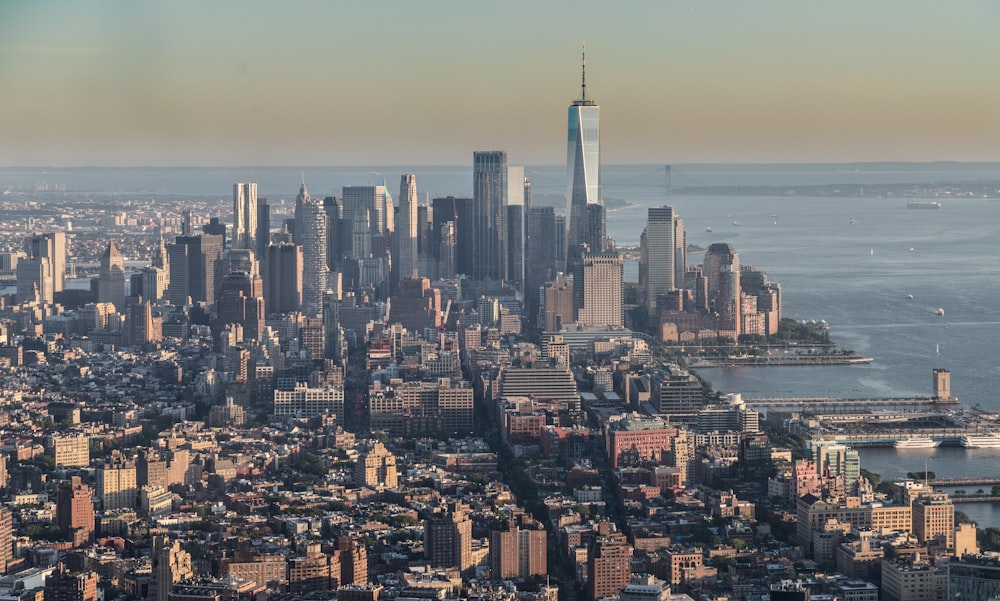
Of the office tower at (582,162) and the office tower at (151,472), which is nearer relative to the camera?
the office tower at (151,472)

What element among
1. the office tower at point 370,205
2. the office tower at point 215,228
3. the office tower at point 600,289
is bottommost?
the office tower at point 600,289

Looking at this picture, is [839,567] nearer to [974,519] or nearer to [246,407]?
[974,519]

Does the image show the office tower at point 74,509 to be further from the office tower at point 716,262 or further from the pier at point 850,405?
the office tower at point 716,262

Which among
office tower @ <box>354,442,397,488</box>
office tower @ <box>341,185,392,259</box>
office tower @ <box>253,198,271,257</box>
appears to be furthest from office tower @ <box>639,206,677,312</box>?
office tower @ <box>354,442,397,488</box>

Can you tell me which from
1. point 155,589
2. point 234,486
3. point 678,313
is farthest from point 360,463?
point 678,313

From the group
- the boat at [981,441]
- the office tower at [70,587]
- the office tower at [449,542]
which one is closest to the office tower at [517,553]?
the office tower at [449,542]

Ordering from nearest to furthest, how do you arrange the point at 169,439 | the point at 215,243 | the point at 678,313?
the point at 169,439 → the point at 678,313 → the point at 215,243
